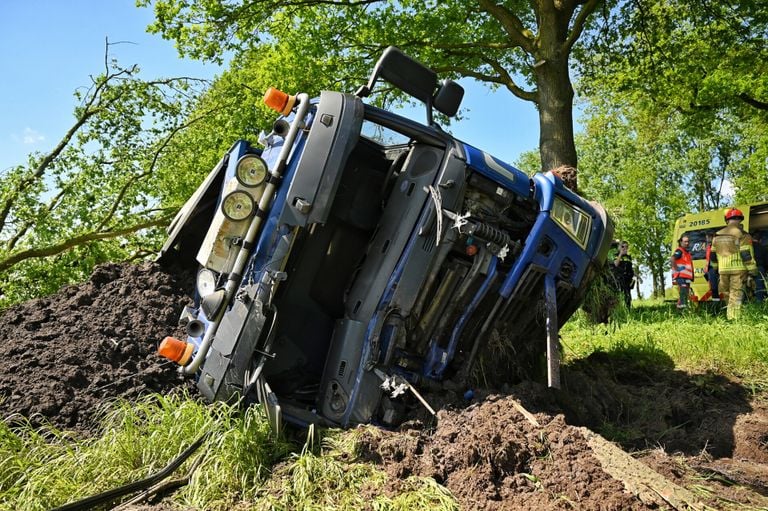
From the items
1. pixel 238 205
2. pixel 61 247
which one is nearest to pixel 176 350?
pixel 238 205

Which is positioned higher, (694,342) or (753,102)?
(753,102)

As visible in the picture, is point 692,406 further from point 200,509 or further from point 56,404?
point 56,404

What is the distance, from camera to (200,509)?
2879 millimetres

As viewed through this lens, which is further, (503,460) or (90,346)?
(90,346)

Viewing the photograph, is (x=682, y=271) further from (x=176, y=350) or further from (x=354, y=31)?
(x=176, y=350)

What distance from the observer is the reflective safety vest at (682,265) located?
444 inches

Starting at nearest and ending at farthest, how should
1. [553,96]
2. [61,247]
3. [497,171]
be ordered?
[497,171] → [61,247] → [553,96]

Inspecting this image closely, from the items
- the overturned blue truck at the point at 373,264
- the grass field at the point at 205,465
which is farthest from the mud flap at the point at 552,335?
the grass field at the point at 205,465

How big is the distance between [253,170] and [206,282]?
0.70m

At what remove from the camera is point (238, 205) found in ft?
11.3

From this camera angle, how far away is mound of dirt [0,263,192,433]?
375 cm

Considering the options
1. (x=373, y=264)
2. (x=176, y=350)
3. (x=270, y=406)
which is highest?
(x=373, y=264)

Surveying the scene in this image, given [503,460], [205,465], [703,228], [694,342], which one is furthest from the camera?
[703,228]

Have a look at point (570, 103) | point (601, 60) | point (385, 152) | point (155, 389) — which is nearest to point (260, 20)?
point (570, 103)
